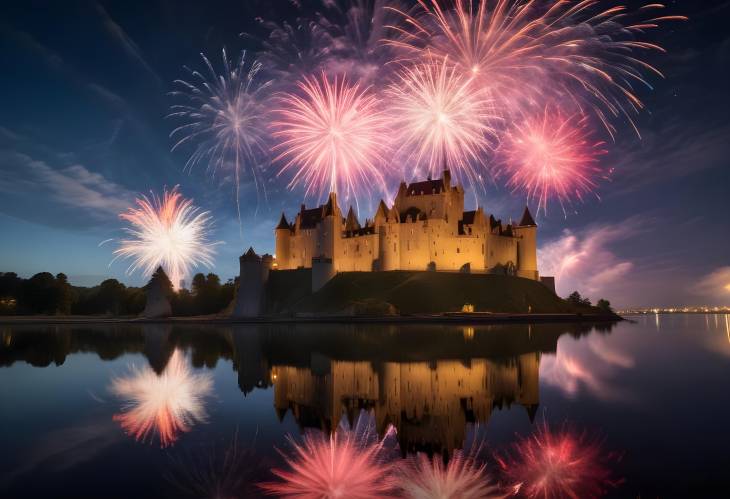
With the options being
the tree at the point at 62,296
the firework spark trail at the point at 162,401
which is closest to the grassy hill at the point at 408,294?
the firework spark trail at the point at 162,401

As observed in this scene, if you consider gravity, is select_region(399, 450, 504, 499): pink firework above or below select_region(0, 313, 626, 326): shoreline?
below

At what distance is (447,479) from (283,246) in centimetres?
8871

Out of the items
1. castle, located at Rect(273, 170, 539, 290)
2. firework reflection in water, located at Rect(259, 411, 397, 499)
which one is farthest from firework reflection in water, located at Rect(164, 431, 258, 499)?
castle, located at Rect(273, 170, 539, 290)

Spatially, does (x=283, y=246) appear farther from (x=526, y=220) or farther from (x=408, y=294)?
(x=526, y=220)

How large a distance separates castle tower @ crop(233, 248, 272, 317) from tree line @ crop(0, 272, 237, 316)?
44.9 feet

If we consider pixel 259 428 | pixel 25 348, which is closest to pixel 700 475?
pixel 259 428

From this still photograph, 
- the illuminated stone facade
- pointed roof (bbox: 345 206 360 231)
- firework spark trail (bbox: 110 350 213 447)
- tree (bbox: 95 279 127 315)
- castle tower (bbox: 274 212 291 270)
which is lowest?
firework spark trail (bbox: 110 350 213 447)

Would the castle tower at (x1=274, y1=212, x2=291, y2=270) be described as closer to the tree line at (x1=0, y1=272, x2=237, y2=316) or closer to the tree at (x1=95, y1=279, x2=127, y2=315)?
the tree line at (x1=0, y1=272, x2=237, y2=316)

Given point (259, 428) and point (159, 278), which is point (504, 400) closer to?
point (259, 428)

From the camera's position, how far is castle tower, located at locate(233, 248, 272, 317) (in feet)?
277

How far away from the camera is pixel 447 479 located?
934cm

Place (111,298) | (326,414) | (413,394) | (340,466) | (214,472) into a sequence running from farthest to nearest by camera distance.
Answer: (111,298) → (413,394) → (326,414) → (340,466) → (214,472)

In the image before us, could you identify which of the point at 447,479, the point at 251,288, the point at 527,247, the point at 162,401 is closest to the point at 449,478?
the point at 447,479

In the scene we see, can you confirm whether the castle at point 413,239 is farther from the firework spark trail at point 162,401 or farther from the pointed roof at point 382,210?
the firework spark trail at point 162,401
